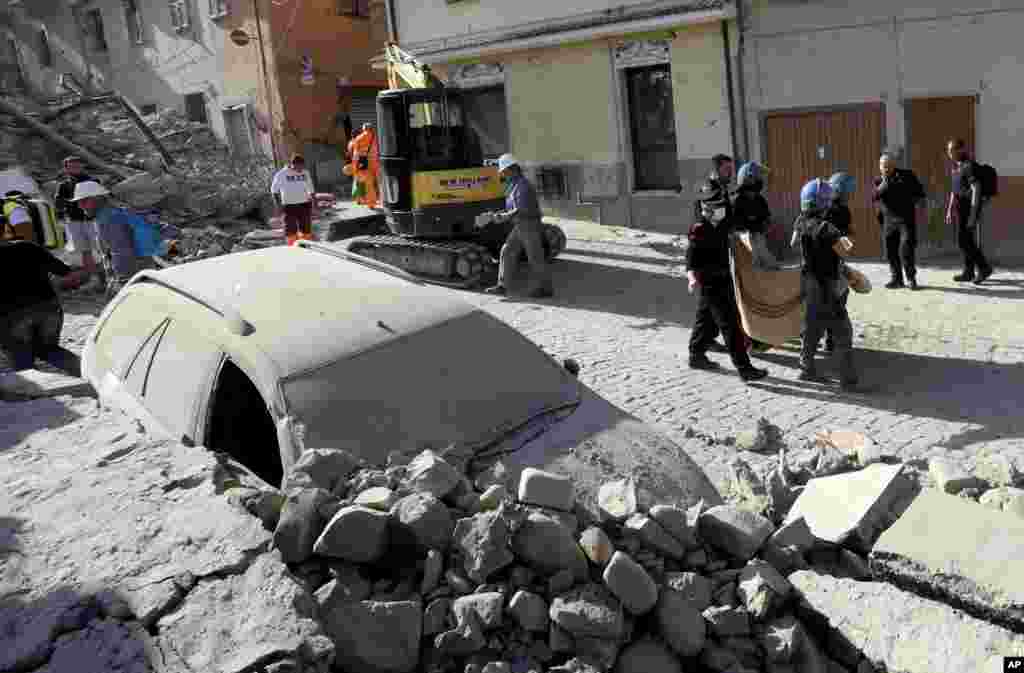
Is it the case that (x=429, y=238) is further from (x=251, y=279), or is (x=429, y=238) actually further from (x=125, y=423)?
(x=125, y=423)

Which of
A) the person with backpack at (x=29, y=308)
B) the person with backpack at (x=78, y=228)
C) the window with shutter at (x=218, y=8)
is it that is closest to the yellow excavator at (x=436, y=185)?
the person with backpack at (x=78, y=228)

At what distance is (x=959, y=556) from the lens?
377cm

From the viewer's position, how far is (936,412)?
8.37 metres

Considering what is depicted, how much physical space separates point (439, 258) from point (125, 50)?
20657 millimetres

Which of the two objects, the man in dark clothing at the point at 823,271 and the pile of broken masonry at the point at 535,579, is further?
the man in dark clothing at the point at 823,271

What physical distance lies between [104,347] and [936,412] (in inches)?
253

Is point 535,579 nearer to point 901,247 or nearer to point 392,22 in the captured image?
point 901,247

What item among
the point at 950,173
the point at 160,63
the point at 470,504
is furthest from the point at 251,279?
the point at 160,63

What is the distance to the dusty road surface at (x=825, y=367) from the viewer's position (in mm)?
8000

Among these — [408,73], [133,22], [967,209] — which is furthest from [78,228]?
[133,22]

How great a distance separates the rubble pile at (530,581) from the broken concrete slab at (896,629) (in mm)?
52

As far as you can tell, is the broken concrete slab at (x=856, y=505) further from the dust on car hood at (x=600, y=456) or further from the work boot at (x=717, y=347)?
the work boot at (x=717, y=347)

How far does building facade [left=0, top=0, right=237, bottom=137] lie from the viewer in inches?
1071

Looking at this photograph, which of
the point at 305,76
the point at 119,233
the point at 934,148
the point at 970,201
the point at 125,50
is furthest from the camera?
the point at 125,50
